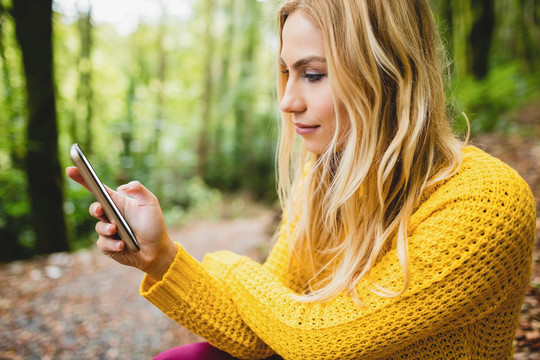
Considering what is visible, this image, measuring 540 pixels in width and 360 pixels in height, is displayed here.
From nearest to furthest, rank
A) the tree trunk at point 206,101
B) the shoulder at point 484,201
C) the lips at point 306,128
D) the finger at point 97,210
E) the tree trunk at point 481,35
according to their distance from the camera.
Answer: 1. the shoulder at point 484,201
2. the finger at point 97,210
3. the lips at point 306,128
4. the tree trunk at point 481,35
5. the tree trunk at point 206,101

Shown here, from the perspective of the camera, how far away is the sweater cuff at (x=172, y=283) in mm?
1463

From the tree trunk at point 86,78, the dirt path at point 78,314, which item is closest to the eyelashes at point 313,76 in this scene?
the dirt path at point 78,314

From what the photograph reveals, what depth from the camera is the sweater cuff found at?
1.46m

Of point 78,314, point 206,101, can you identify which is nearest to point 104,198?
point 78,314

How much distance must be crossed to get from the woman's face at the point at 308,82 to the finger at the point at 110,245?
2.73ft

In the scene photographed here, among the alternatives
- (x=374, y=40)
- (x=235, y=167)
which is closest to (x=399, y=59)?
(x=374, y=40)

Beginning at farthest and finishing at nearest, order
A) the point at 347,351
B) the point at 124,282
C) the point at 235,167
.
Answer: the point at 235,167 → the point at 124,282 → the point at 347,351

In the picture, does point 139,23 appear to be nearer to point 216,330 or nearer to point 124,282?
point 124,282

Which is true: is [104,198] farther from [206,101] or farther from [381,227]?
[206,101]

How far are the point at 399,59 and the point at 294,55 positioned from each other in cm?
40

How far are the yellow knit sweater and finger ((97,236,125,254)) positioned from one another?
253mm

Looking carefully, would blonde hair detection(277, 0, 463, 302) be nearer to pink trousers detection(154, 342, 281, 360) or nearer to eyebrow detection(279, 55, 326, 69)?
eyebrow detection(279, 55, 326, 69)

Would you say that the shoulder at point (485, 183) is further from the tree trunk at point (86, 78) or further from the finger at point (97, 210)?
the tree trunk at point (86, 78)

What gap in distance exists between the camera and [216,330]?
1.54 meters
